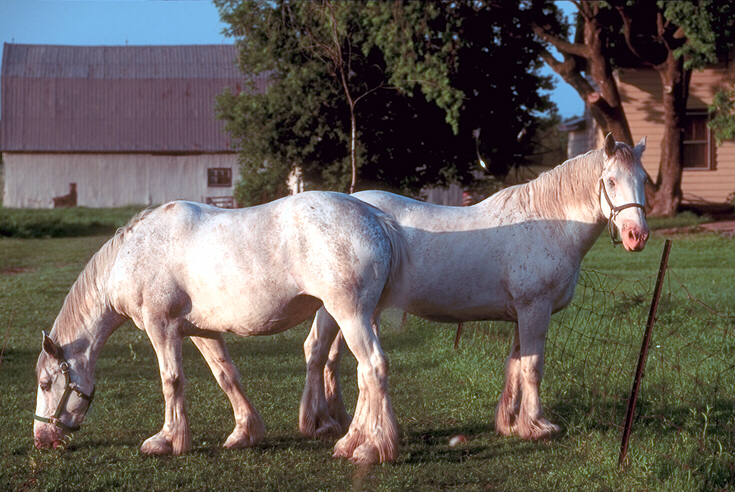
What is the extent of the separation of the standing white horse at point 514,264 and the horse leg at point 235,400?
0.37 m

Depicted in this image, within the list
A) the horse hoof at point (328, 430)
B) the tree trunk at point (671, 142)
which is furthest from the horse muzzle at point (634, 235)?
the tree trunk at point (671, 142)

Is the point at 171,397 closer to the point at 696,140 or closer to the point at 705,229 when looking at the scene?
the point at 705,229

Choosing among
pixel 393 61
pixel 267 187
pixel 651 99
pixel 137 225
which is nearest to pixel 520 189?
pixel 137 225

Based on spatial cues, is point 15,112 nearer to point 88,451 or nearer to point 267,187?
point 267,187

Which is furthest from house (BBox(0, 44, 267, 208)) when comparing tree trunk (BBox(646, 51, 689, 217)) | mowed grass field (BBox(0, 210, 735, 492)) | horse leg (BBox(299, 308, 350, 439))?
horse leg (BBox(299, 308, 350, 439))

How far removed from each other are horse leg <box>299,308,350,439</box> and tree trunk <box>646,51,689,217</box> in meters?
16.0

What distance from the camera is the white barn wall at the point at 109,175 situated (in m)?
34.6

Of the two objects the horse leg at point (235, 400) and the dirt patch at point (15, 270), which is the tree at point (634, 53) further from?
the horse leg at point (235, 400)

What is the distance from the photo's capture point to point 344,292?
15.4ft

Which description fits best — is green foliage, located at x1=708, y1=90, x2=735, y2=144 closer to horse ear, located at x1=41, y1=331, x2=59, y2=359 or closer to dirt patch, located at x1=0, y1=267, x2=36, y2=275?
dirt patch, located at x1=0, y1=267, x2=36, y2=275

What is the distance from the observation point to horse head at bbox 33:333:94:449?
505 centimetres

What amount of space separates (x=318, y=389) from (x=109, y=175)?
3140 cm

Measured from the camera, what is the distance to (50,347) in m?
4.98

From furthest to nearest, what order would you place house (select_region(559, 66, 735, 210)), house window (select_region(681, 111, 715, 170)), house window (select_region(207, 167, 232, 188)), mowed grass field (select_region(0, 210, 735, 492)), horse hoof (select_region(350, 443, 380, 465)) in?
house window (select_region(207, 167, 232, 188))
house window (select_region(681, 111, 715, 170))
house (select_region(559, 66, 735, 210))
horse hoof (select_region(350, 443, 380, 465))
mowed grass field (select_region(0, 210, 735, 492))
